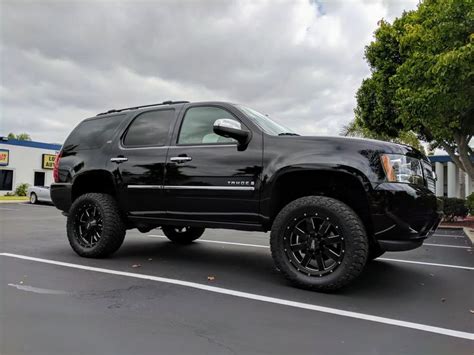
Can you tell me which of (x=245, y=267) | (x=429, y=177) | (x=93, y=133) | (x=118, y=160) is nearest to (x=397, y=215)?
(x=429, y=177)

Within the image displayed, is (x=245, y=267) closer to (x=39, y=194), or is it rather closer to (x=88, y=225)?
(x=88, y=225)

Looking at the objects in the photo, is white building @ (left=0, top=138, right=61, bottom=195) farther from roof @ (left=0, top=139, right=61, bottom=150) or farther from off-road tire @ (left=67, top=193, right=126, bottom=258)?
off-road tire @ (left=67, top=193, right=126, bottom=258)

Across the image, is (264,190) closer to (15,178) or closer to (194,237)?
(194,237)

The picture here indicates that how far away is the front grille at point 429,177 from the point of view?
4.30 metres

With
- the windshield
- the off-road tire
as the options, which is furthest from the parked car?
the windshield

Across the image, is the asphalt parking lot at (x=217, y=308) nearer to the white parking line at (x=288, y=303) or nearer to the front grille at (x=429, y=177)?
the white parking line at (x=288, y=303)

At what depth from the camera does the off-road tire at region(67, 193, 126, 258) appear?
5.17 m

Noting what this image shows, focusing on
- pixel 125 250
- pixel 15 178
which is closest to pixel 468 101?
pixel 125 250

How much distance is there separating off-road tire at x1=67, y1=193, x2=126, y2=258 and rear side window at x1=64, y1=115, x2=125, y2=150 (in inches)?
29.9

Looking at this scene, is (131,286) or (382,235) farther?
(131,286)

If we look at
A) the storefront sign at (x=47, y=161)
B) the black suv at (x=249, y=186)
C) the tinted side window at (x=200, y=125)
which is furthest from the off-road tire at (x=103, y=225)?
the storefront sign at (x=47, y=161)

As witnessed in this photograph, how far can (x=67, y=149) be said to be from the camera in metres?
5.88

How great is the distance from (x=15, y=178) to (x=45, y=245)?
25039mm

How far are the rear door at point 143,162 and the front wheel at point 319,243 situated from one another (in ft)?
5.46
